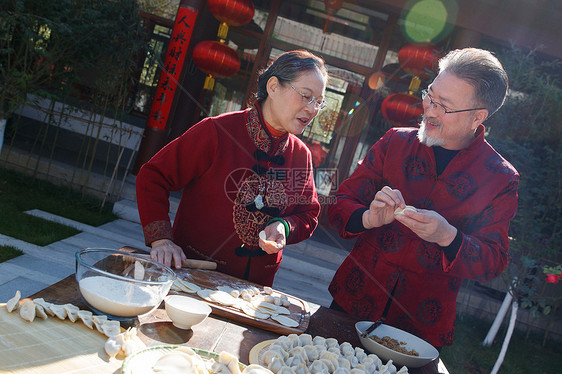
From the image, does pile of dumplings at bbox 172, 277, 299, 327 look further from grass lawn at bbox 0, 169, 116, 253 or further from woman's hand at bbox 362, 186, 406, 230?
grass lawn at bbox 0, 169, 116, 253

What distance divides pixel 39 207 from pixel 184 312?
15.4 feet

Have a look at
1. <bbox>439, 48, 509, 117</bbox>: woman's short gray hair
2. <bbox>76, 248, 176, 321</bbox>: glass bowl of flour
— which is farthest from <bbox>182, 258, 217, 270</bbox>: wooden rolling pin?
<bbox>439, 48, 509, 117</bbox>: woman's short gray hair

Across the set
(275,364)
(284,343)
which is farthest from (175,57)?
(275,364)

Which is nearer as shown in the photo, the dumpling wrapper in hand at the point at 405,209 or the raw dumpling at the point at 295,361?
the raw dumpling at the point at 295,361

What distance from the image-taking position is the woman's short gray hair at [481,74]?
174 cm

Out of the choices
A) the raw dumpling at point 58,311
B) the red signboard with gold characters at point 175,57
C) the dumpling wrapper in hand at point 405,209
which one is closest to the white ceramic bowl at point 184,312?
the raw dumpling at point 58,311

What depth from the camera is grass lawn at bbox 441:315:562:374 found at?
4404 millimetres

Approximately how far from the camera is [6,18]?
191 inches

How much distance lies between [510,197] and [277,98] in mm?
1007

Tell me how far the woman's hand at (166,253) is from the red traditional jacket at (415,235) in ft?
2.10

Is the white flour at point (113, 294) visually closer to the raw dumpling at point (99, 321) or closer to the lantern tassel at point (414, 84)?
the raw dumpling at point (99, 321)

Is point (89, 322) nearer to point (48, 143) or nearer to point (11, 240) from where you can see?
point (11, 240)

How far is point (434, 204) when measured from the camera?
1.83m

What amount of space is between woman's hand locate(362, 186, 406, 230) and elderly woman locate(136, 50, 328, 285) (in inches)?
12.4
